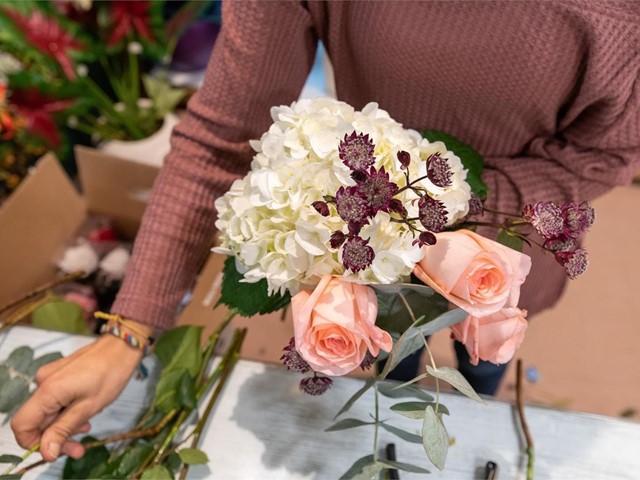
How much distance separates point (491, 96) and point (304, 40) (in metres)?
0.24

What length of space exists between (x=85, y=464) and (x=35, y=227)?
0.82 meters

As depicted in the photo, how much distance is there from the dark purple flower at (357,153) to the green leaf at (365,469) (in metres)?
0.31

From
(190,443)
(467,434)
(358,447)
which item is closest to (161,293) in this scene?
(190,443)

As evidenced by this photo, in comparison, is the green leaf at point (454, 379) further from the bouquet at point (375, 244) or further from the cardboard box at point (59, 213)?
the cardboard box at point (59, 213)

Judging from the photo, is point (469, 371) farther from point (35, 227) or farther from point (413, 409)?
point (35, 227)

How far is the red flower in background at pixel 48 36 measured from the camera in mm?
1345

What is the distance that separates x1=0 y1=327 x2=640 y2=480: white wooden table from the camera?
625 millimetres

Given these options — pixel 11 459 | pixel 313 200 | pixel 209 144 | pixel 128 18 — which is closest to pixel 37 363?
pixel 11 459

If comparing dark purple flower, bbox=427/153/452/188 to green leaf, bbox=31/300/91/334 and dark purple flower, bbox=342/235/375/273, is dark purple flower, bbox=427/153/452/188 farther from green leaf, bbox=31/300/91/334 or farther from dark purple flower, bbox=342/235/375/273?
green leaf, bbox=31/300/91/334

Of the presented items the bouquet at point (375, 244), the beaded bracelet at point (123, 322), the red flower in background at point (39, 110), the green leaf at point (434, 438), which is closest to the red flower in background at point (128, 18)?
the red flower in background at point (39, 110)

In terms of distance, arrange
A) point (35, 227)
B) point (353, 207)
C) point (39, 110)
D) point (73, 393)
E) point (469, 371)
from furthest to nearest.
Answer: point (39, 110), point (35, 227), point (469, 371), point (73, 393), point (353, 207)

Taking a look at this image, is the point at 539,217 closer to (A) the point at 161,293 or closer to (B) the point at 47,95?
(A) the point at 161,293

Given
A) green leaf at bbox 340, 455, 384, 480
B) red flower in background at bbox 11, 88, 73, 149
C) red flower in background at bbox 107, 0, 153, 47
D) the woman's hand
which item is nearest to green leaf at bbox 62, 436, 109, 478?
the woman's hand

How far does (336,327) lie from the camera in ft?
1.44
